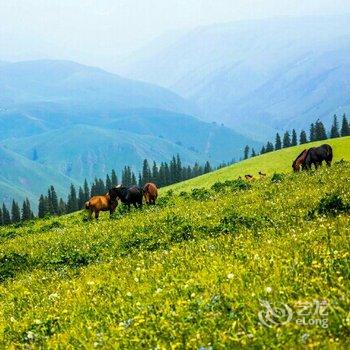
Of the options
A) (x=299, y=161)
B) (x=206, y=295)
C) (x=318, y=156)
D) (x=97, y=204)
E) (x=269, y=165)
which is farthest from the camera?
(x=269, y=165)

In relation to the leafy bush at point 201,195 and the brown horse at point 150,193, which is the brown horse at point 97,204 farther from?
the leafy bush at point 201,195

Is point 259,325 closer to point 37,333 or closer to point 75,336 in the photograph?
point 75,336

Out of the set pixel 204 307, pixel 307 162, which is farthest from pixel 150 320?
pixel 307 162

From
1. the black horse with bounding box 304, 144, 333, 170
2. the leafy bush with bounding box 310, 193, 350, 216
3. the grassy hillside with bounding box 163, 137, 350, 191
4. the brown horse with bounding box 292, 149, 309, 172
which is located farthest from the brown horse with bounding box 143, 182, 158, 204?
the grassy hillside with bounding box 163, 137, 350, 191

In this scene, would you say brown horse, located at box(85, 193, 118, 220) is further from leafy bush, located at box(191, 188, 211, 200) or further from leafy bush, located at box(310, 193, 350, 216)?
leafy bush, located at box(310, 193, 350, 216)

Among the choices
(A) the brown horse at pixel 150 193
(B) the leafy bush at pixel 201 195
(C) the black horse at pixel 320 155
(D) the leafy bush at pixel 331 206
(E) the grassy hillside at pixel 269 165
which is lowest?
(E) the grassy hillside at pixel 269 165

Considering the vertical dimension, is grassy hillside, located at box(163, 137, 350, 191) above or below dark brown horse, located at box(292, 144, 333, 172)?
below

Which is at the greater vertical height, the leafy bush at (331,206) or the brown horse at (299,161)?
the leafy bush at (331,206)

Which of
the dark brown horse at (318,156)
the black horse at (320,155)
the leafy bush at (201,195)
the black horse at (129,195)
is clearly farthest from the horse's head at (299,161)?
the black horse at (129,195)

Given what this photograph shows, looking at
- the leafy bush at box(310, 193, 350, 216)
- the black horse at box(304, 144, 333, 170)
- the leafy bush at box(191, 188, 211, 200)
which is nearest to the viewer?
the leafy bush at box(310, 193, 350, 216)

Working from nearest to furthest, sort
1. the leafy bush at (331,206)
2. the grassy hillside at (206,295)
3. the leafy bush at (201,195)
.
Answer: the grassy hillside at (206,295), the leafy bush at (331,206), the leafy bush at (201,195)

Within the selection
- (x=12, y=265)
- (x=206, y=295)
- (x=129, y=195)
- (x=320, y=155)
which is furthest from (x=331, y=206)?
(x=320, y=155)

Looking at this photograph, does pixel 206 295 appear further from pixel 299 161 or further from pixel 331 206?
pixel 299 161

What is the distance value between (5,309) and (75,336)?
459 cm
